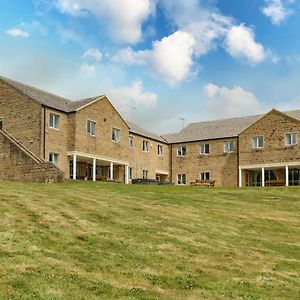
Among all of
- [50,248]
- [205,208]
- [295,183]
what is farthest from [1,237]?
[295,183]

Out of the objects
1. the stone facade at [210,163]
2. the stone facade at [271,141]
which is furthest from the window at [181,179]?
the stone facade at [271,141]

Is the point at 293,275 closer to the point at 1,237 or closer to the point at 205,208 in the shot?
the point at 1,237

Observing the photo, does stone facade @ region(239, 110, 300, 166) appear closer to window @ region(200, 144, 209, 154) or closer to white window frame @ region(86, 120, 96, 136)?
window @ region(200, 144, 209, 154)

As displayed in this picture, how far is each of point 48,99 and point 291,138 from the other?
2759 cm

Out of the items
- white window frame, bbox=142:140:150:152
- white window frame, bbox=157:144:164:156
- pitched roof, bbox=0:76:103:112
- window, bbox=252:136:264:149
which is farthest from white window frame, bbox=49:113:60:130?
window, bbox=252:136:264:149

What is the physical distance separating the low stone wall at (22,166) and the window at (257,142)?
94.8ft

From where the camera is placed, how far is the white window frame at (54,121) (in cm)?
4766

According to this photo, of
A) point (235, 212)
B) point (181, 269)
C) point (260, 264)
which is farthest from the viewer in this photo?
point (235, 212)

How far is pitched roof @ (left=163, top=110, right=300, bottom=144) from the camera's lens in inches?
2525

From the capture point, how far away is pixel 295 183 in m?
57.4

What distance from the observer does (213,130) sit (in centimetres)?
6688

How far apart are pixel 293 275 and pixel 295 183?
146 ft

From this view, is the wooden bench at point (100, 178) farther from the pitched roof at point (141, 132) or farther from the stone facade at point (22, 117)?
the stone facade at point (22, 117)

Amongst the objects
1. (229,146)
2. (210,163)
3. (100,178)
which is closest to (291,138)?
(229,146)
